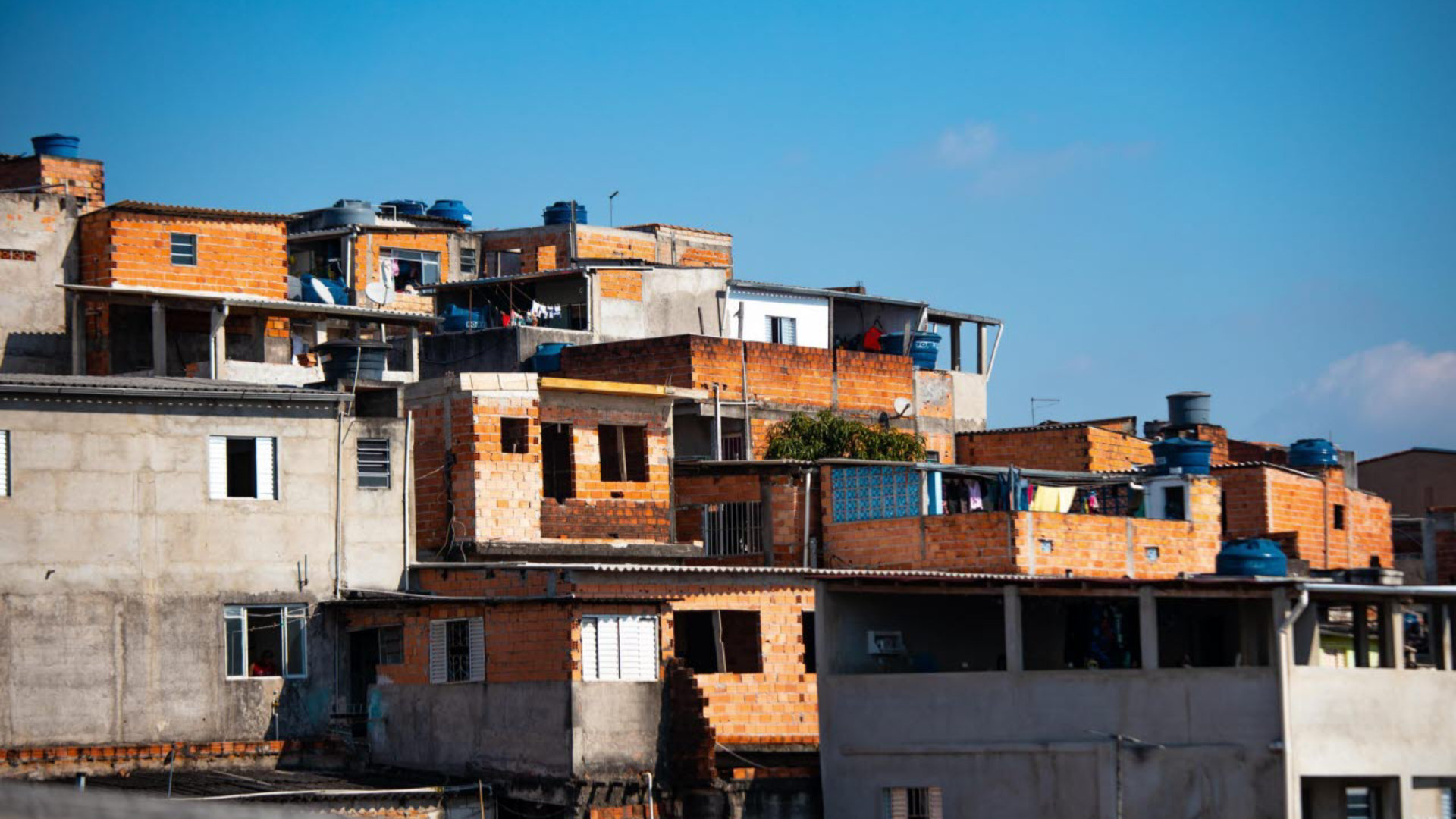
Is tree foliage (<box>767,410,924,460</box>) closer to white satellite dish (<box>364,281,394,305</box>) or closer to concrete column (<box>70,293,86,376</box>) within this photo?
white satellite dish (<box>364,281,394,305</box>)

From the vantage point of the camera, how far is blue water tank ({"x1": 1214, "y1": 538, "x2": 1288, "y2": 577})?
30.6m

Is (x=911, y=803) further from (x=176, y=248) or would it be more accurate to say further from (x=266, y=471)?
→ (x=176, y=248)

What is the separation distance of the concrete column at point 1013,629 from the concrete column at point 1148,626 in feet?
5.18

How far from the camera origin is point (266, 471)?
29891 millimetres

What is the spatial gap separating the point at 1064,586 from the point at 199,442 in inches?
477

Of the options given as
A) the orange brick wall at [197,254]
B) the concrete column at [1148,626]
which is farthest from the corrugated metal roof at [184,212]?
the concrete column at [1148,626]

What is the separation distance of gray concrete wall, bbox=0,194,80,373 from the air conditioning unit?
17346mm

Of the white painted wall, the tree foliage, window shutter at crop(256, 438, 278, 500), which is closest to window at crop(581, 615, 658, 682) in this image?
window shutter at crop(256, 438, 278, 500)

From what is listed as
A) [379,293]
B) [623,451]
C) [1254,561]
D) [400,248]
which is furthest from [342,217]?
[1254,561]

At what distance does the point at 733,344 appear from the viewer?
138ft

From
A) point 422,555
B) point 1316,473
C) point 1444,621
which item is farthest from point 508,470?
point 1316,473

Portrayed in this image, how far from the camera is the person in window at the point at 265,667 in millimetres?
29312

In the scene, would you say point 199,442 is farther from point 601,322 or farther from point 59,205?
point 601,322

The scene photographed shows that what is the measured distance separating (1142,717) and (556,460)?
12663 mm
